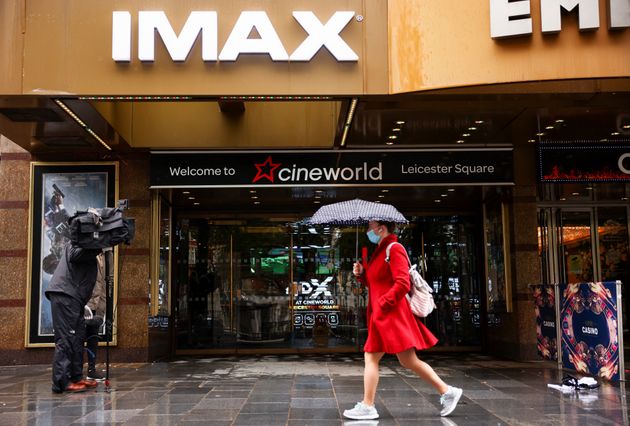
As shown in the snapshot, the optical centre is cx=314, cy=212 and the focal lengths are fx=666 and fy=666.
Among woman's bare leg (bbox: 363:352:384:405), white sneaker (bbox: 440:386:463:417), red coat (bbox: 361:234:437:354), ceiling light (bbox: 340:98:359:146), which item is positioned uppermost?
ceiling light (bbox: 340:98:359:146)

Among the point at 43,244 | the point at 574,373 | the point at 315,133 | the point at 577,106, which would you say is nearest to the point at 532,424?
the point at 574,373

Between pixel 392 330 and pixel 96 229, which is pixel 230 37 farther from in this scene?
pixel 392 330

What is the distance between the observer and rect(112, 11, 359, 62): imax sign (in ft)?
26.3

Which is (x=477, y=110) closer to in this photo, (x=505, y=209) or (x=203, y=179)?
(x=505, y=209)

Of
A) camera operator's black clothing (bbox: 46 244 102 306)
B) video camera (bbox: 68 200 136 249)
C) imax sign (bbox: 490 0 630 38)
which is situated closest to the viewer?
imax sign (bbox: 490 0 630 38)

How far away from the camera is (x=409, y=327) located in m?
6.50

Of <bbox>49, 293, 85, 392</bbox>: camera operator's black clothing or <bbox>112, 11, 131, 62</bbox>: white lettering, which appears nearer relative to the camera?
<bbox>112, 11, 131, 62</bbox>: white lettering

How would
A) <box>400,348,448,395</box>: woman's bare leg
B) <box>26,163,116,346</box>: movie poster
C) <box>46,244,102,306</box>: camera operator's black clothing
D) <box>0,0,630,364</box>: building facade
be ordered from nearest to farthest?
<box>400,348,448,395</box>: woman's bare leg → <box>0,0,630,364</box>: building facade → <box>46,244,102,306</box>: camera operator's black clothing → <box>26,163,116,346</box>: movie poster

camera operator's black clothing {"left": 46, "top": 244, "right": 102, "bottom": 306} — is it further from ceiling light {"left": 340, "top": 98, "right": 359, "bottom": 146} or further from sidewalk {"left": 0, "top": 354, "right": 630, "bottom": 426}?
ceiling light {"left": 340, "top": 98, "right": 359, "bottom": 146}

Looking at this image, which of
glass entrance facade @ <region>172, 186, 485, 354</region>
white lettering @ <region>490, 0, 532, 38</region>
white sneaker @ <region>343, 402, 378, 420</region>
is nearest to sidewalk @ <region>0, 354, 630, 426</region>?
white sneaker @ <region>343, 402, 378, 420</region>

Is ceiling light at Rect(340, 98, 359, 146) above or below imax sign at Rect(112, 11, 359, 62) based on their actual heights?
below

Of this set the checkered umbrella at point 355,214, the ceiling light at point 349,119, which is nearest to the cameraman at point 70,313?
the checkered umbrella at point 355,214

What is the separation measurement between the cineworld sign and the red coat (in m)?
4.31

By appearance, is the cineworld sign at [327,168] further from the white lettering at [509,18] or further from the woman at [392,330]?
the woman at [392,330]
